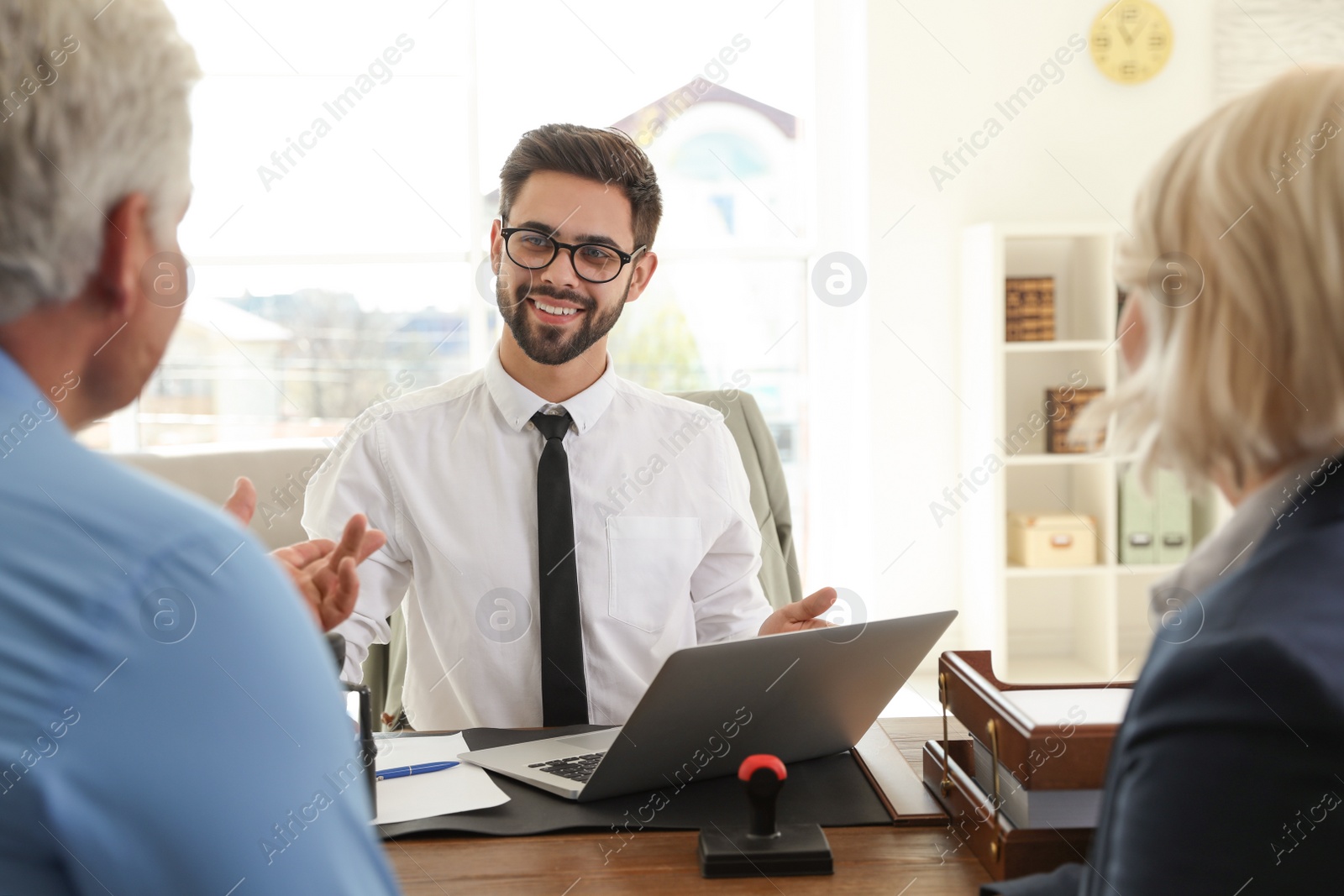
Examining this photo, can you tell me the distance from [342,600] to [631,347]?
3287 millimetres

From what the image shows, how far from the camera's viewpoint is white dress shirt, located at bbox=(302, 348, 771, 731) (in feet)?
5.86

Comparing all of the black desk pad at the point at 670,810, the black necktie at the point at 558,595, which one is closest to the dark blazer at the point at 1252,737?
the black desk pad at the point at 670,810

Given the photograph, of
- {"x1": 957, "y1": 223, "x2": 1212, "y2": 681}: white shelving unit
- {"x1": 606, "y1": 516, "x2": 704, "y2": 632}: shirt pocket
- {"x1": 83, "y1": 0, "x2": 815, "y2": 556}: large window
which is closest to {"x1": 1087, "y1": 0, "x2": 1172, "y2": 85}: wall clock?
{"x1": 957, "y1": 223, "x2": 1212, "y2": 681}: white shelving unit

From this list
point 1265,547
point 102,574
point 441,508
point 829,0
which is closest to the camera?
point 102,574

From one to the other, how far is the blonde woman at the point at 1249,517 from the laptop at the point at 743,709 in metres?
0.41

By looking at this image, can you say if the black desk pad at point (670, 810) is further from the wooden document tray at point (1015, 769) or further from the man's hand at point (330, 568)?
the man's hand at point (330, 568)

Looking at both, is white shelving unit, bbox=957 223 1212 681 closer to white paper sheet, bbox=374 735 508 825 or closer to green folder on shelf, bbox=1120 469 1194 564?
green folder on shelf, bbox=1120 469 1194 564

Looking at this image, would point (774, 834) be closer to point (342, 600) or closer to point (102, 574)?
point (342, 600)

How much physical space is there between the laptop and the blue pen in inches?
1.3

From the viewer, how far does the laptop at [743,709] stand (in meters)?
1.04

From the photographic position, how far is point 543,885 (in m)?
0.93

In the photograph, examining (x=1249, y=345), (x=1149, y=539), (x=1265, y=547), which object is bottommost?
(x=1149, y=539)

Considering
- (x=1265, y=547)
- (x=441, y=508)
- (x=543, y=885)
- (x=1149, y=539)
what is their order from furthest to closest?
(x=1149, y=539) < (x=441, y=508) < (x=543, y=885) < (x=1265, y=547)

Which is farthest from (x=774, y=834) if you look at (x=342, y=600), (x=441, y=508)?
(x=441, y=508)
